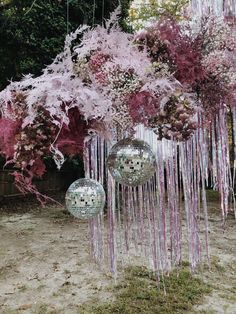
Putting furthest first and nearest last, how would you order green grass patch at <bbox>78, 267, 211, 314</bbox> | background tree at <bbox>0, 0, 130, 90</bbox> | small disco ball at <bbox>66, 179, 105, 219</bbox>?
background tree at <bbox>0, 0, 130, 90</bbox>
green grass patch at <bbox>78, 267, 211, 314</bbox>
small disco ball at <bbox>66, 179, 105, 219</bbox>

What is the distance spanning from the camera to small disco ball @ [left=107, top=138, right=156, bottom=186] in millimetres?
1212

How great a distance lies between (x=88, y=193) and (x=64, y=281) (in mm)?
2439

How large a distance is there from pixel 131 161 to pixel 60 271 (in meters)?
2.91

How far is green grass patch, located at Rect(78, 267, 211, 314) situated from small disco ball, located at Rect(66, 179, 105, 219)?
5.10ft

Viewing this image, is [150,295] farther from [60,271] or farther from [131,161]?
→ [131,161]

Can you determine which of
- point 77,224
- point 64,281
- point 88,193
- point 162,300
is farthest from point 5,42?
point 88,193

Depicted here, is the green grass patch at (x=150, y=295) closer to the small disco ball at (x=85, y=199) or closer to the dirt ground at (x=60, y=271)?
the dirt ground at (x=60, y=271)

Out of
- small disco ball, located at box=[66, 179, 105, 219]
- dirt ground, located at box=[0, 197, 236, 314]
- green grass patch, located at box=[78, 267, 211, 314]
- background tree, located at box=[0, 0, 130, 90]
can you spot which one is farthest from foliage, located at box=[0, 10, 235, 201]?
background tree, located at box=[0, 0, 130, 90]

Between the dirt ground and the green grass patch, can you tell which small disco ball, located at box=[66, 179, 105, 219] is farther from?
the dirt ground

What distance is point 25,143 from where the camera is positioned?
1.13m

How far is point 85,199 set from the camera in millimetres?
1326

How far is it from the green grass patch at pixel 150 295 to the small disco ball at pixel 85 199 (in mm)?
1554

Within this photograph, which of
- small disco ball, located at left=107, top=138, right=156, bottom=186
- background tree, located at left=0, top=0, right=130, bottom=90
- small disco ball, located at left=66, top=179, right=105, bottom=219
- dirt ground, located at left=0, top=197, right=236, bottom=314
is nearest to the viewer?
small disco ball, located at left=107, top=138, right=156, bottom=186

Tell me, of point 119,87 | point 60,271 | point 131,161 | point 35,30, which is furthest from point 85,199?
point 35,30
